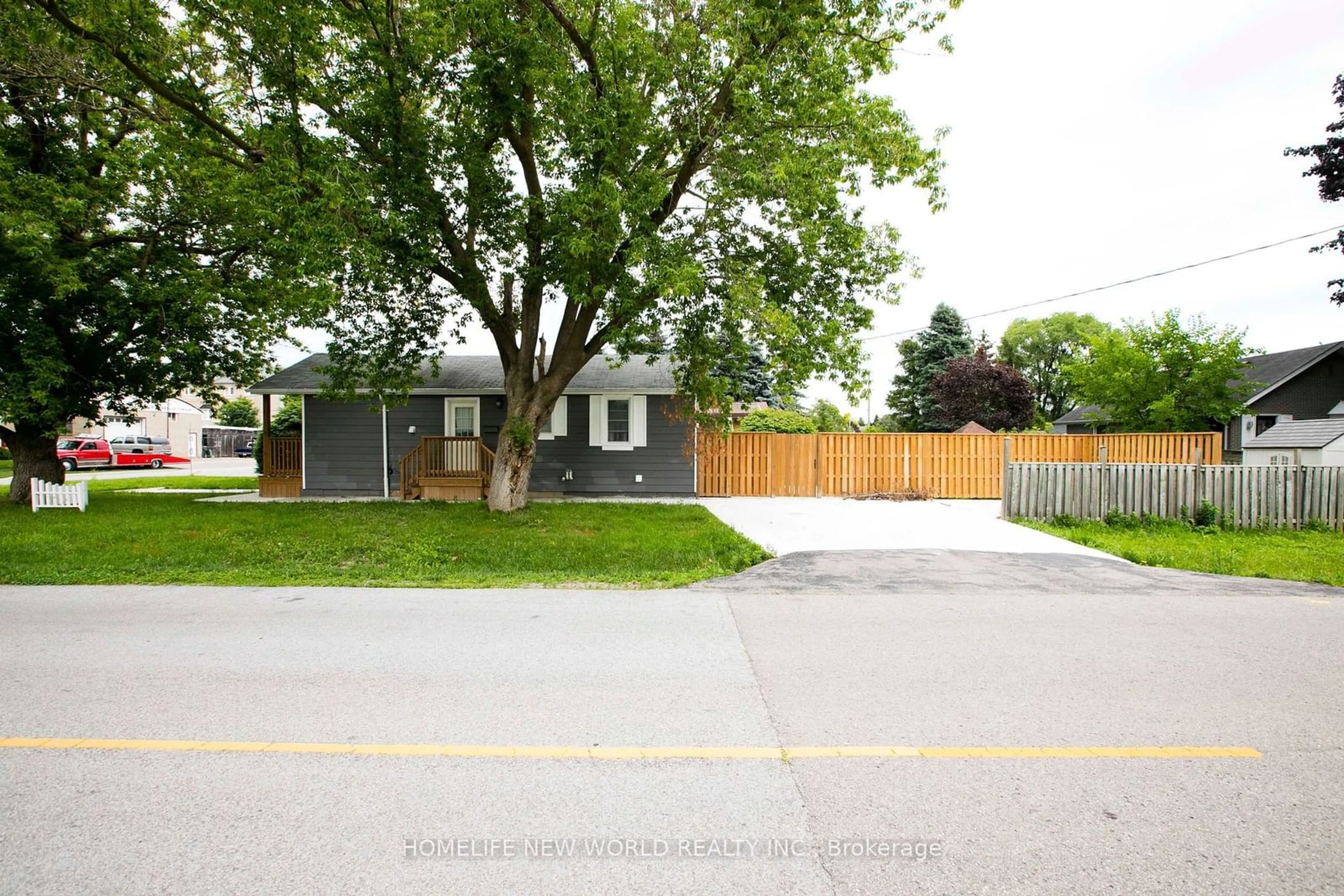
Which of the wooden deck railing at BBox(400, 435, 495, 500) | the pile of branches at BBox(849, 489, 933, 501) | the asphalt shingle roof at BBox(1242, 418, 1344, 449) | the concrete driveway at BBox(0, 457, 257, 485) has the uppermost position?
the asphalt shingle roof at BBox(1242, 418, 1344, 449)

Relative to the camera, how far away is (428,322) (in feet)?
47.7

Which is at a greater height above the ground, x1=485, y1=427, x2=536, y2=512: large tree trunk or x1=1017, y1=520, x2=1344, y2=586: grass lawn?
x1=485, y1=427, x2=536, y2=512: large tree trunk

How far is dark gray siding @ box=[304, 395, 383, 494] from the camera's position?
1847cm

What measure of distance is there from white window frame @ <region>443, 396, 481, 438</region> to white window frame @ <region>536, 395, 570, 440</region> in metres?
1.71

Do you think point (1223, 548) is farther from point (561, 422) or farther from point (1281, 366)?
point (1281, 366)

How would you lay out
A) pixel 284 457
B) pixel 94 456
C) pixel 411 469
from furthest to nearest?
1. pixel 94 456
2. pixel 284 457
3. pixel 411 469

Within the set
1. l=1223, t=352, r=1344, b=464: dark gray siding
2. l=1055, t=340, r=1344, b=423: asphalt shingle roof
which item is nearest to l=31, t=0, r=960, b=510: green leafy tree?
l=1055, t=340, r=1344, b=423: asphalt shingle roof

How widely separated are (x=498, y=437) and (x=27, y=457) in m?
10.7

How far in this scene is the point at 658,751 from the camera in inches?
136

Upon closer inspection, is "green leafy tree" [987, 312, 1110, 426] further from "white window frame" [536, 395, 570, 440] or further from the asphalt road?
the asphalt road

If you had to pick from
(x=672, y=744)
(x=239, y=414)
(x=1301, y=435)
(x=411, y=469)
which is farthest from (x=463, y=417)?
(x=239, y=414)

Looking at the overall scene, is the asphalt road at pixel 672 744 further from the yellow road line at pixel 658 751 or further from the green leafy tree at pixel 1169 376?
the green leafy tree at pixel 1169 376

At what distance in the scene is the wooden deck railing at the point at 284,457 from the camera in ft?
61.7

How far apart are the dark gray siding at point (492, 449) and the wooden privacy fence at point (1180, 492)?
27.7 feet
